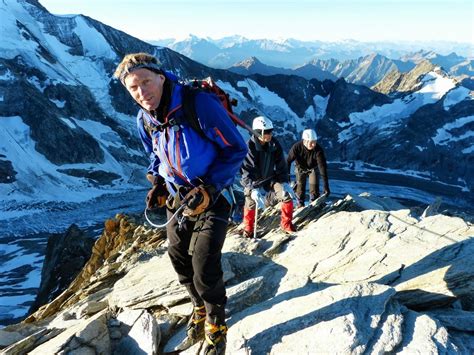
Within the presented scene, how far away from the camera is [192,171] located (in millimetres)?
5605

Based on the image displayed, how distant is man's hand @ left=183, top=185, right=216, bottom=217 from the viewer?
564 centimetres

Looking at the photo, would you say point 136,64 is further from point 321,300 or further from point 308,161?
point 308,161

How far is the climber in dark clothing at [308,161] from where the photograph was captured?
52.6ft

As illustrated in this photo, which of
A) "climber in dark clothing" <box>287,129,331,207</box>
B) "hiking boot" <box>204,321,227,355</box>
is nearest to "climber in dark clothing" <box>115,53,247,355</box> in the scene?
"hiking boot" <box>204,321,227,355</box>

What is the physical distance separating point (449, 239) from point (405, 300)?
10.4 feet

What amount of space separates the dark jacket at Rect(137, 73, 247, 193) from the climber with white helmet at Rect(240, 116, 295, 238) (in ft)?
22.1

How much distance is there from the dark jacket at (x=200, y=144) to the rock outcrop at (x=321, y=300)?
255cm

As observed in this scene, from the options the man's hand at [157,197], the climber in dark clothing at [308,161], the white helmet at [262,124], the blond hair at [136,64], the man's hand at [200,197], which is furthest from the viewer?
the climber in dark clothing at [308,161]

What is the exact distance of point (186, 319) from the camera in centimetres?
733

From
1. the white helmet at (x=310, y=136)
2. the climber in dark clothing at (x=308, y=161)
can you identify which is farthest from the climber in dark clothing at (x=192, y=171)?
the white helmet at (x=310, y=136)

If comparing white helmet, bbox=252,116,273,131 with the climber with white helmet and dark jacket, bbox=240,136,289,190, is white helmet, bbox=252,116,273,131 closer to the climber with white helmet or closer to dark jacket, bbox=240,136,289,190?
the climber with white helmet

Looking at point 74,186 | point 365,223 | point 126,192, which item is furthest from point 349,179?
point 365,223

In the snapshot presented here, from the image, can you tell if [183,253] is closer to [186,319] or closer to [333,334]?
[186,319]

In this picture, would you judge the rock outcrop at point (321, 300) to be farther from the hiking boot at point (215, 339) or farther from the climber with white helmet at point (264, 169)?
the climber with white helmet at point (264, 169)
